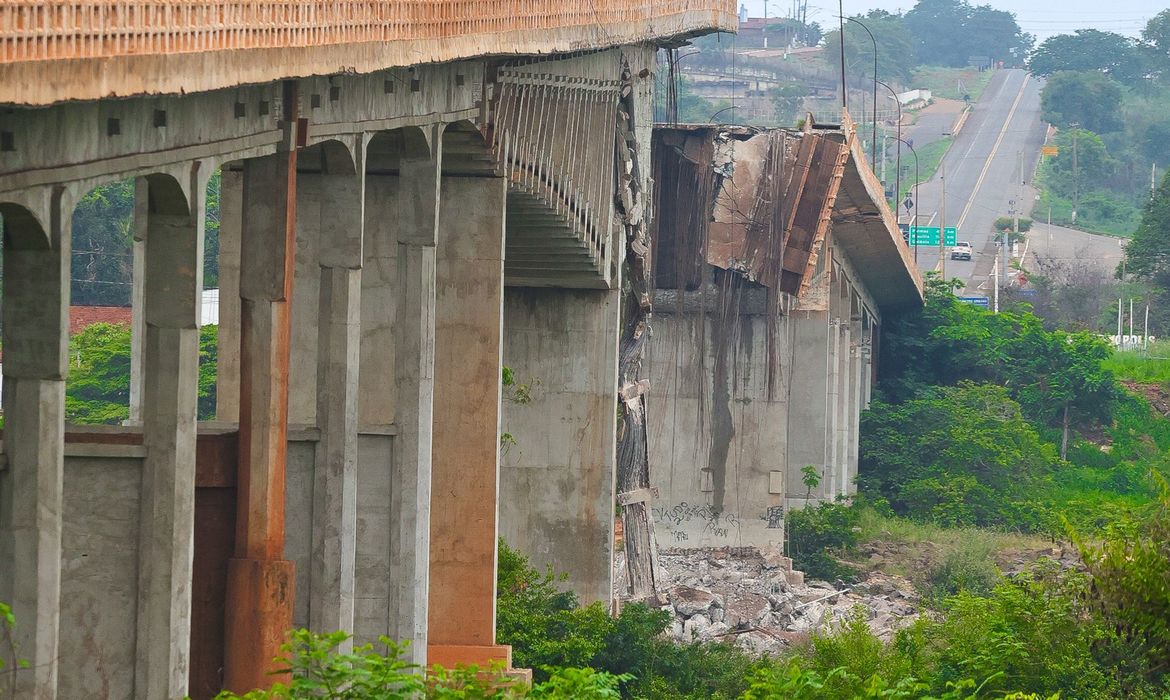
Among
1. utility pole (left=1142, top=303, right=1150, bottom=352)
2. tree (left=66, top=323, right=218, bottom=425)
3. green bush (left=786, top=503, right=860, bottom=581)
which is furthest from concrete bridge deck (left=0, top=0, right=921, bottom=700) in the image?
utility pole (left=1142, top=303, right=1150, bottom=352)

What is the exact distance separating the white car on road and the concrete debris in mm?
67906

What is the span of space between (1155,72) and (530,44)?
157m

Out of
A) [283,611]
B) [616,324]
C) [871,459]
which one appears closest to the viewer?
[283,611]

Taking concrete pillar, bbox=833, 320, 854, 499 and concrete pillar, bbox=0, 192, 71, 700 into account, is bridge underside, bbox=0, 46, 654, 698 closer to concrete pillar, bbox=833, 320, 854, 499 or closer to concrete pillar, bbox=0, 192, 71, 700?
concrete pillar, bbox=0, 192, 71, 700

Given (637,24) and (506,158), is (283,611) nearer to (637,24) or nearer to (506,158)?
(506,158)

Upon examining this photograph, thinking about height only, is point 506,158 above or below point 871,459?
above

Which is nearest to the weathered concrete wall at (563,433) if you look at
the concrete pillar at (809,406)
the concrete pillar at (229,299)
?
the concrete pillar at (229,299)

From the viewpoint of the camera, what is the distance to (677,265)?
45.8 metres

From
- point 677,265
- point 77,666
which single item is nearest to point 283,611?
point 77,666

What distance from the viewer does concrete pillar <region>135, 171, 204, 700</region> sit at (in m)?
13.6

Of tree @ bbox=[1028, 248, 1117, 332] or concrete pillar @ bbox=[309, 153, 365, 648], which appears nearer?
concrete pillar @ bbox=[309, 153, 365, 648]

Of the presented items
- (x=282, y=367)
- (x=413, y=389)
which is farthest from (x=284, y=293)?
(x=413, y=389)

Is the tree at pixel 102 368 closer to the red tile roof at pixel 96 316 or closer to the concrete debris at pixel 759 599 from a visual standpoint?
the red tile roof at pixel 96 316

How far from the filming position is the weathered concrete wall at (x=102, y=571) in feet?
46.1
